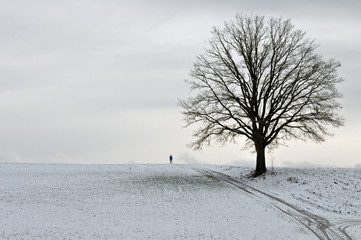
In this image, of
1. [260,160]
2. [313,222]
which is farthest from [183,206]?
[260,160]

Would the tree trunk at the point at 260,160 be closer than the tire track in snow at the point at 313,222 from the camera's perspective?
No

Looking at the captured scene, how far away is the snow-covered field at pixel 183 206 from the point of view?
72.6ft

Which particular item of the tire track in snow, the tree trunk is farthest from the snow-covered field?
the tree trunk

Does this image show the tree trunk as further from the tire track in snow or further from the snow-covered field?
the tire track in snow

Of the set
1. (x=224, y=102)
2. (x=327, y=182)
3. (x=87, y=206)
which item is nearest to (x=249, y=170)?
(x=224, y=102)

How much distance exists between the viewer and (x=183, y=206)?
92.2 feet

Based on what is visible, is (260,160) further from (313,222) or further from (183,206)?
(313,222)

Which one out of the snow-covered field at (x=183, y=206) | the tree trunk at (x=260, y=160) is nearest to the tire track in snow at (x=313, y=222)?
the snow-covered field at (x=183, y=206)

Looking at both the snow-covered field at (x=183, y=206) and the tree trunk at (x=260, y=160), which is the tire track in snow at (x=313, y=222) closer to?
the snow-covered field at (x=183, y=206)

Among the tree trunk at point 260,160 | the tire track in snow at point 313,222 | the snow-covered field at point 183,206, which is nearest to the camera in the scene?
the tire track in snow at point 313,222

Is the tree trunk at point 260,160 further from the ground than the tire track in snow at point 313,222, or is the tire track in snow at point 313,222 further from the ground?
the tree trunk at point 260,160

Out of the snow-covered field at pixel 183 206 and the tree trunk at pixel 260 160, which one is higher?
the tree trunk at pixel 260 160

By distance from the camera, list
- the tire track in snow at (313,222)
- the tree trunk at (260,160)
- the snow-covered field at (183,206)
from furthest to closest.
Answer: the tree trunk at (260,160) → the snow-covered field at (183,206) → the tire track in snow at (313,222)

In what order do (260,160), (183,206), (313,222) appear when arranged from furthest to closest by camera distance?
(260,160) → (183,206) → (313,222)
